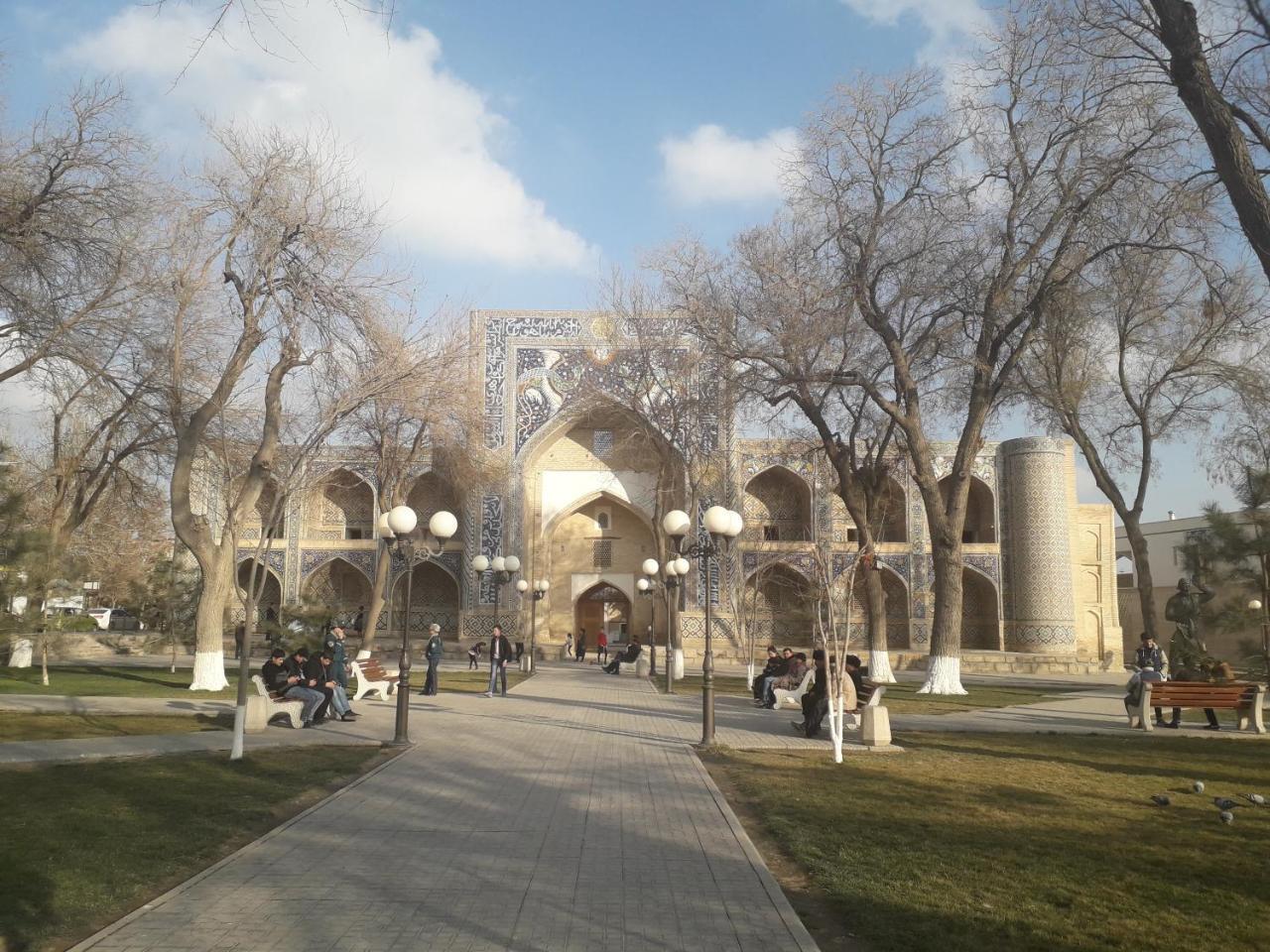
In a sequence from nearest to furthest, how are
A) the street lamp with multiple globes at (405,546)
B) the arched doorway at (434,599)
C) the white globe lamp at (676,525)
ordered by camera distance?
the street lamp with multiple globes at (405,546) → the white globe lamp at (676,525) → the arched doorway at (434,599)

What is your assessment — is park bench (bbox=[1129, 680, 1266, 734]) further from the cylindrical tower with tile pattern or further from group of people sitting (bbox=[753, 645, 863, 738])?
the cylindrical tower with tile pattern

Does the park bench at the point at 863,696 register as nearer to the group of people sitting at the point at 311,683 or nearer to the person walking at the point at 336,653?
the group of people sitting at the point at 311,683

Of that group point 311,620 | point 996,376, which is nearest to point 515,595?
point 311,620

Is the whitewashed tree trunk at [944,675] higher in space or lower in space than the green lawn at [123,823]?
higher

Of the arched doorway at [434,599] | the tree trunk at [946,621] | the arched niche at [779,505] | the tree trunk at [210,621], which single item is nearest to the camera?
the tree trunk at [210,621]

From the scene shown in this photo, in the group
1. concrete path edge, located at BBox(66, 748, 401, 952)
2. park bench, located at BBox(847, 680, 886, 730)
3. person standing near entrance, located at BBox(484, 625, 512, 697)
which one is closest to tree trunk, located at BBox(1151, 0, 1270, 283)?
park bench, located at BBox(847, 680, 886, 730)

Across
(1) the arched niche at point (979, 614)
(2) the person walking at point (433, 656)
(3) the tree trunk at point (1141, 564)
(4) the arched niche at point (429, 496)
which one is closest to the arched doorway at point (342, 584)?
(4) the arched niche at point (429, 496)

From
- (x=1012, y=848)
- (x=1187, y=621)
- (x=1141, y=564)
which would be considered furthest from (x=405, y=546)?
(x=1187, y=621)

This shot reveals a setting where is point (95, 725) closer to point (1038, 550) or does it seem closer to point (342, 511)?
point (342, 511)

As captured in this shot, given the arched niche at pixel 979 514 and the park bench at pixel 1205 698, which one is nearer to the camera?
the park bench at pixel 1205 698

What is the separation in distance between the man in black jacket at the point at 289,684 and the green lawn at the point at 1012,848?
4.86m

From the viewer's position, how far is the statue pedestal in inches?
396

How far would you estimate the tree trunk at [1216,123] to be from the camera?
604 centimetres

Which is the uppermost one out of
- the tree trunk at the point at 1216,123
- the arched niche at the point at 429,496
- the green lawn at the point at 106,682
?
the arched niche at the point at 429,496
